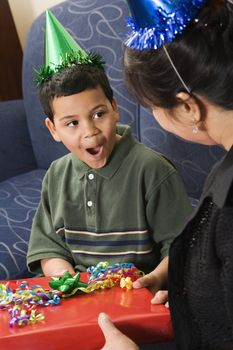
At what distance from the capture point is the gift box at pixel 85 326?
869 millimetres

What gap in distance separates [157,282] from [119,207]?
0.20 metres

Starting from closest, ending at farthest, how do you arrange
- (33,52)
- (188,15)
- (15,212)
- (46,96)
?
(188,15) < (46,96) < (15,212) < (33,52)

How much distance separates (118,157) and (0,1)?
1574 millimetres

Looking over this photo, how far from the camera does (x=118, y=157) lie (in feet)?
3.80

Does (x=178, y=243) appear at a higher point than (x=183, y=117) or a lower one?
lower

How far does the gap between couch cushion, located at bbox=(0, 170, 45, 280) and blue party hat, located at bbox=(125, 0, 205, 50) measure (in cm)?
89

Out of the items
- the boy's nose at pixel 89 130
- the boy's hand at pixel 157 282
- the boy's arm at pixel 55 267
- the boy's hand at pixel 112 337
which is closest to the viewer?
the boy's hand at pixel 112 337

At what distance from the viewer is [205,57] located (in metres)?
0.71

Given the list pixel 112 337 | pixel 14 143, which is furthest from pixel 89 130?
pixel 14 143

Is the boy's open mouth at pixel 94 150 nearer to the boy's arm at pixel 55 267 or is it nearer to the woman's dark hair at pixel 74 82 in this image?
the woman's dark hair at pixel 74 82

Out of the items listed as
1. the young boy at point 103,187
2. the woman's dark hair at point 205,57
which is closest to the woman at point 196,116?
the woman's dark hair at point 205,57

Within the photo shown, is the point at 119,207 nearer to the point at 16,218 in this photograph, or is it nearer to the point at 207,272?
the point at 207,272

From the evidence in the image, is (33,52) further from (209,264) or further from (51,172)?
(209,264)

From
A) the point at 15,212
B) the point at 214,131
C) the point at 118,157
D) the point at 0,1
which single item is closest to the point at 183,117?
the point at 214,131
